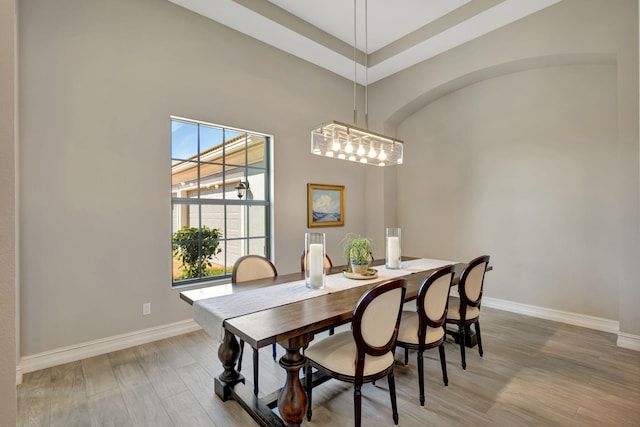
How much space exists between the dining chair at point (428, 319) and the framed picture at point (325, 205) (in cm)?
250

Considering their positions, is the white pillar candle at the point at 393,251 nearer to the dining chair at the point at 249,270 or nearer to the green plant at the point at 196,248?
the dining chair at the point at 249,270

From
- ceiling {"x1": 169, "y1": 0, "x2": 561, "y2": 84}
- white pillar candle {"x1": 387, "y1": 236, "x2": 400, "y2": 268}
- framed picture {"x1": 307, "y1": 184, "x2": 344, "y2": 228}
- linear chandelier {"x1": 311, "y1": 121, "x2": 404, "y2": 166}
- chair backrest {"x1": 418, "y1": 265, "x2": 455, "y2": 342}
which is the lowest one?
chair backrest {"x1": 418, "y1": 265, "x2": 455, "y2": 342}

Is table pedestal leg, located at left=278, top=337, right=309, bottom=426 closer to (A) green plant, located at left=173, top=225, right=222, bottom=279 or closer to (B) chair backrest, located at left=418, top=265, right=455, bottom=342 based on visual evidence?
(B) chair backrest, located at left=418, top=265, right=455, bottom=342

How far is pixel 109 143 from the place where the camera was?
2893mm

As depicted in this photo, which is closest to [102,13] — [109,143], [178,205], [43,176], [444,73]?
[109,143]

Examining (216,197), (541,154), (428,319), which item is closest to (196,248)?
(216,197)

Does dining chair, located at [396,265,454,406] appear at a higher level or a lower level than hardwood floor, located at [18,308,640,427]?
higher

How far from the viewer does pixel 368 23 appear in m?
3.89

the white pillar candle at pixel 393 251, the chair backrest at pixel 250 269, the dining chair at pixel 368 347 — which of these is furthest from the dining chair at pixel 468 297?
the chair backrest at pixel 250 269

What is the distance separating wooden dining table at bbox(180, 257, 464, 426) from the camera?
1.57 metres

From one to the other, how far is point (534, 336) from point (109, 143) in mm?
4662

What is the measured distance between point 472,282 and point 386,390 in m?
1.12

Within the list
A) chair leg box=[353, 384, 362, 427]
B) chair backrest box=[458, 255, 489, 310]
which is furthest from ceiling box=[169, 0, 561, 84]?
chair leg box=[353, 384, 362, 427]

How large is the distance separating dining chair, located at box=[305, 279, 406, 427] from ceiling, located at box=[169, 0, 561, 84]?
332 centimetres
